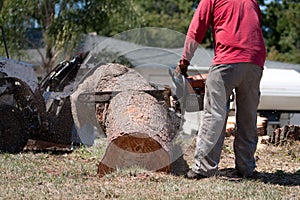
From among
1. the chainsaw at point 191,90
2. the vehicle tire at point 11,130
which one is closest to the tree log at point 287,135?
the chainsaw at point 191,90

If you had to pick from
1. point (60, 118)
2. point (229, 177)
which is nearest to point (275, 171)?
point (229, 177)

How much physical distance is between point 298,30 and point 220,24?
85.6 ft

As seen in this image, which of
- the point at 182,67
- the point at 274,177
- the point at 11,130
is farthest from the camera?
the point at 11,130

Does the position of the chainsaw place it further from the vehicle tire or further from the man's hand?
the vehicle tire

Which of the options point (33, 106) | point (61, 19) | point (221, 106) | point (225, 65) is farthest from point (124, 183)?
point (61, 19)

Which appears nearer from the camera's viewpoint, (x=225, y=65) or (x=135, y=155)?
(x=225, y=65)

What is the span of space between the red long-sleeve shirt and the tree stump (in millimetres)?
943

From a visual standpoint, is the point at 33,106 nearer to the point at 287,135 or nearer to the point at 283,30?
the point at 287,135

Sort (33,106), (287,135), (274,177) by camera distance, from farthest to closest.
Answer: (287,135)
(33,106)
(274,177)

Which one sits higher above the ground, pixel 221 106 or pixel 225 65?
pixel 225 65

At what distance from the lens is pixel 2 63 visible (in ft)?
25.2

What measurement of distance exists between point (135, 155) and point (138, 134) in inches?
14.0

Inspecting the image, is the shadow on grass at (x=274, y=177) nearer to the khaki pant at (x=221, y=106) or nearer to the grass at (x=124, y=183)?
the grass at (x=124, y=183)

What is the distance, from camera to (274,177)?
612cm
